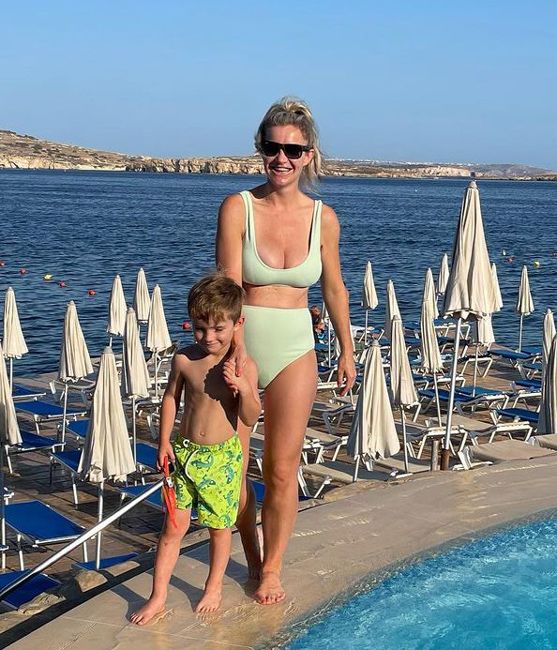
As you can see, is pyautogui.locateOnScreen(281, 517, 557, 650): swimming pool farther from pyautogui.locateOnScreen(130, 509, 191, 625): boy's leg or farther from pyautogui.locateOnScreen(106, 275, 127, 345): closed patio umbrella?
pyautogui.locateOnScreen(106, 275, 127, 345): closed patio umbrella

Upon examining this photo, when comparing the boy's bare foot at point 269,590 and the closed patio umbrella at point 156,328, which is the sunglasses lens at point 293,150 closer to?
the boy's bare foot at point 269,590

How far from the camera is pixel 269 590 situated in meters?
3.88

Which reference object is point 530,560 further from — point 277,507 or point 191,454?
point 191,454

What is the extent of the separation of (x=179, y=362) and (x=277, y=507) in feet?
2.31

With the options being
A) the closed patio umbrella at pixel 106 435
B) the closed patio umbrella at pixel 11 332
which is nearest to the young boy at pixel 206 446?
the closed patio umbrella at pixel 106 435

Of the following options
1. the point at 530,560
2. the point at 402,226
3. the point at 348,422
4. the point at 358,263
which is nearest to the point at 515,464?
the point at 530,560

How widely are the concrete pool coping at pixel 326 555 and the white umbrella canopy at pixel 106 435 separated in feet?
7.03

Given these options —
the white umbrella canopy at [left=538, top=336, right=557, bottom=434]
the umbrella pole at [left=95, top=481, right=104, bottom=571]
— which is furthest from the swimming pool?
the white umbrella canopy at [left=538, top=336, right=557, bottom=434]

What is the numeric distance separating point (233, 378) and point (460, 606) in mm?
1688

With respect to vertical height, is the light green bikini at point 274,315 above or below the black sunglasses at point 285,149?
below

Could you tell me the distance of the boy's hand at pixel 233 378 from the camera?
137 inches

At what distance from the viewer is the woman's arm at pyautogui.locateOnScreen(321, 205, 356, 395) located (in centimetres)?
377

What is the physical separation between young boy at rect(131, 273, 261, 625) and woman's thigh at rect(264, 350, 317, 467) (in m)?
0.11

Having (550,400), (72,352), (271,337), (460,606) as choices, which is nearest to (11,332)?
(72,352)
